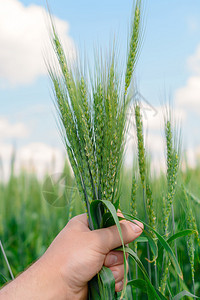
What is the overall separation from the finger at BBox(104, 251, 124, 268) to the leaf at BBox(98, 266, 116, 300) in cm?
6

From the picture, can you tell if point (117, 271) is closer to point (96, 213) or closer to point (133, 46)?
point (96, 213)

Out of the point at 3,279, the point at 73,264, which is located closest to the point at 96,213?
the point at 73,264

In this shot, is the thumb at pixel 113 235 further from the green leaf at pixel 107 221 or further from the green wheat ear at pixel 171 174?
the green wheat ear at pixel 171 174

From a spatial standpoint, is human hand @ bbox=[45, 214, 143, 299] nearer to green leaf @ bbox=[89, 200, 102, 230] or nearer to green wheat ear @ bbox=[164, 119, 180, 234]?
green leaf @ bbox=[89, 200, 102, 230]

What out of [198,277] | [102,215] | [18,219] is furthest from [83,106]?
[18,219]

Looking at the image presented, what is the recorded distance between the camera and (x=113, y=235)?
105 centimetres

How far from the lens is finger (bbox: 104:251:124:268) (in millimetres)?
1098

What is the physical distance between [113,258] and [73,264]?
0.41 feet

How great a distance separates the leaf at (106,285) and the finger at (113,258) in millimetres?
64

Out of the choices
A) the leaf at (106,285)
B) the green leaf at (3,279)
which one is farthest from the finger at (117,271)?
the green leaf at (3,279)

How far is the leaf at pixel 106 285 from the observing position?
0.98 metres

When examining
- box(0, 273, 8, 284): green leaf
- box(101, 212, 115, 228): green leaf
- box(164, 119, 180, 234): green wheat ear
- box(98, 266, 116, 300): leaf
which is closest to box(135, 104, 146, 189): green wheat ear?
box(164, 119, 180, 234): green wheat ear

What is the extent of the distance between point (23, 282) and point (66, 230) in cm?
21

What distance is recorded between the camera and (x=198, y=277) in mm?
1942
